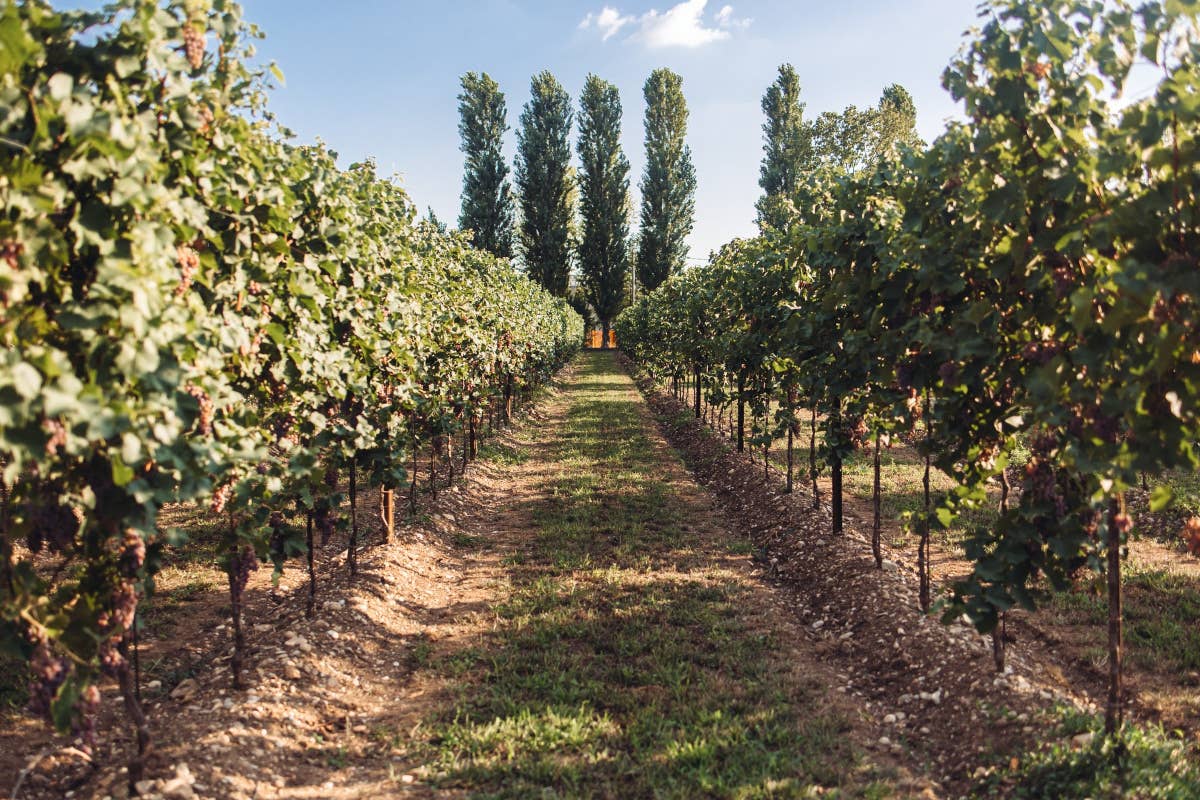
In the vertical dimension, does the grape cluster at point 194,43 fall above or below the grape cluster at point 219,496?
above

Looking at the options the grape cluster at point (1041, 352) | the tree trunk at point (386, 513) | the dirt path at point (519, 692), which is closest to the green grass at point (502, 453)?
the dirt path at point (519, 692)

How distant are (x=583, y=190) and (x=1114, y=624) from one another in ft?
168

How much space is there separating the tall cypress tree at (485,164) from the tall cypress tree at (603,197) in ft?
22.7

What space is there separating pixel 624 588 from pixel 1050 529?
4.02 metres

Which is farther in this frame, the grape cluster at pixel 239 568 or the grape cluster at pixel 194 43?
the grape cluster at pixel 239 568

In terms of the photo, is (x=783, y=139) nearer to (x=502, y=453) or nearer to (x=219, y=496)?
(x=502, y=453)

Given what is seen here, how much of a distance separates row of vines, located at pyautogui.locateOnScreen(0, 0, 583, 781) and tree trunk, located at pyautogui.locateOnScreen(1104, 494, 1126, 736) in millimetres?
4190

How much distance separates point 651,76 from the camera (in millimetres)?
52000

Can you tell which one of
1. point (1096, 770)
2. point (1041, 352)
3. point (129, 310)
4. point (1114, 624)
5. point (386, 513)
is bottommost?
point (1096, 770)

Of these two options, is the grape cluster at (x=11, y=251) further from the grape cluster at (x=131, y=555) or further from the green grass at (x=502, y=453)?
the green grass at (x=502, y=453)

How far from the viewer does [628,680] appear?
5117 mm

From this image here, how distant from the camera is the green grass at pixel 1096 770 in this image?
3404mm

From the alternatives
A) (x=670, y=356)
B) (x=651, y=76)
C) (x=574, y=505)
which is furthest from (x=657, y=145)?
(x=574, y=505)

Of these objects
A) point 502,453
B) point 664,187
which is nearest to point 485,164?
point 664,187
